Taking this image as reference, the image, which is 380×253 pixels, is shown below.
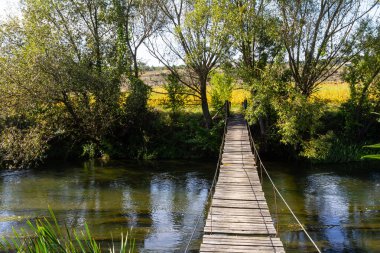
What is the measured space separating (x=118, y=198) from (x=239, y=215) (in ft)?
22.9

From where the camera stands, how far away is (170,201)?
13172 millimetres

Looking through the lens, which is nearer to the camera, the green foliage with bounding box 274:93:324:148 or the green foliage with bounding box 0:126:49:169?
the green foliage with bounding box 0:126:49:169

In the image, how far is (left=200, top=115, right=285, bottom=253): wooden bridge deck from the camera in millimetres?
6178

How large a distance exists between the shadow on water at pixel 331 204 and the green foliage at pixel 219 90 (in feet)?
15.7

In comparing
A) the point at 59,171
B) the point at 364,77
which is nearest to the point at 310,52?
the point at 364,77

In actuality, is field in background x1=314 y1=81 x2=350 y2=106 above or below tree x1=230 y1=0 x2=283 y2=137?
below

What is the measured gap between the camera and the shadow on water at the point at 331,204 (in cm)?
Answer: 964

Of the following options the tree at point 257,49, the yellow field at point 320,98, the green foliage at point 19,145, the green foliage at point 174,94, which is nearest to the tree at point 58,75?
the green foliage at point 19,145

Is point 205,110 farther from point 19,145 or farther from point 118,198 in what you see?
Result: point 19,145

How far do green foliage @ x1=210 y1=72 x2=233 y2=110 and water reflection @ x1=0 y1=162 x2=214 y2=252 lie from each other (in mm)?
4171

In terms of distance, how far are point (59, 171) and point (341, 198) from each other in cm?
1177

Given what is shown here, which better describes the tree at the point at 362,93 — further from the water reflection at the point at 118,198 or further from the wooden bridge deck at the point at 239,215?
the wooden bridge deck at the point at 239,215

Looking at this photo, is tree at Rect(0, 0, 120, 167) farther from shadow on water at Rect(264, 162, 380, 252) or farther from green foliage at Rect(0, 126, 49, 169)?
shadow on water at Rect(264, 162, 380, 252)

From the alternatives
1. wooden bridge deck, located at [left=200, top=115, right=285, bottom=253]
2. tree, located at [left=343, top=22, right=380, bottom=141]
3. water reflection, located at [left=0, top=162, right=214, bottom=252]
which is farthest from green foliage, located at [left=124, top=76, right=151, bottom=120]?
tree, located at [left=343, top=22, right=380, bottom=141]
